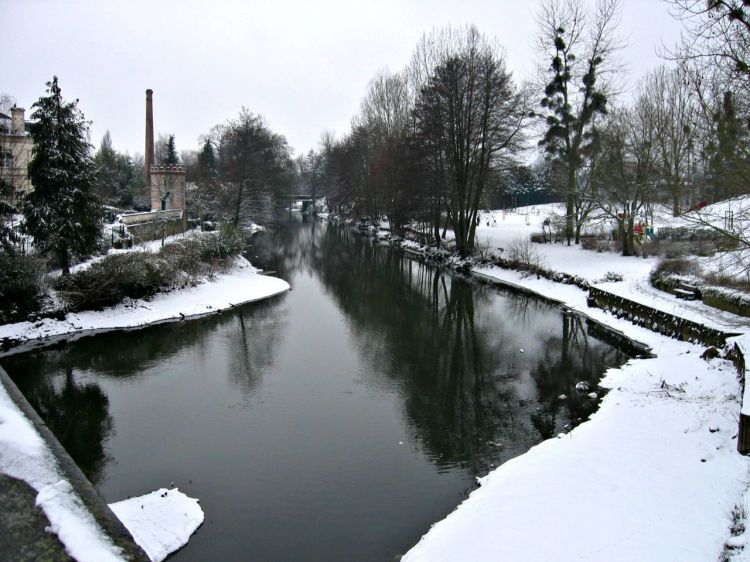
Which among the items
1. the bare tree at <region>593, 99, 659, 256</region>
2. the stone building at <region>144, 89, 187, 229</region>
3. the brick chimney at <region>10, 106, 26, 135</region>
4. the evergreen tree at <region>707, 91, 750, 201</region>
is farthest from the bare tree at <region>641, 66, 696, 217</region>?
the brick chimney at <region>10, 106, 26, 135</region>

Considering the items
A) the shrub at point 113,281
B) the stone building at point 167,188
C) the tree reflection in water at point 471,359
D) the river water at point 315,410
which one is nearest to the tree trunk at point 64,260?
the shrub at point 113,281

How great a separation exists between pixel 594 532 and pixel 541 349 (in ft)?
31.7

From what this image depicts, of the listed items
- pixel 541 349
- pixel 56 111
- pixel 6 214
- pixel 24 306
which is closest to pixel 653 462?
pixel 541 349

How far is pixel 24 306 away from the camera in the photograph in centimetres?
1719

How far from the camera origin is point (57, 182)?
20.1 m

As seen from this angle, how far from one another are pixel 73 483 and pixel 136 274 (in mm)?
18685

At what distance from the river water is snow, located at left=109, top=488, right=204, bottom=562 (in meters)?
0.22

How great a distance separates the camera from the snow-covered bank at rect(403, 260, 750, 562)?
6.25m

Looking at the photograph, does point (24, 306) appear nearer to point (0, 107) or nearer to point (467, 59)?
point (467, 59)

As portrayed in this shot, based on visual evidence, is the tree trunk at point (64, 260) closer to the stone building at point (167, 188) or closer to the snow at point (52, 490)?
the snow at point (52, 490)

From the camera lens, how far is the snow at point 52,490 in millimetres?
2391

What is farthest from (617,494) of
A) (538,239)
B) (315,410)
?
(538,239)

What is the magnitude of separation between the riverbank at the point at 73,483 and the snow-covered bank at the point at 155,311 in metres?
0.03

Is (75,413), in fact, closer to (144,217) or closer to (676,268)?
(676,268)
